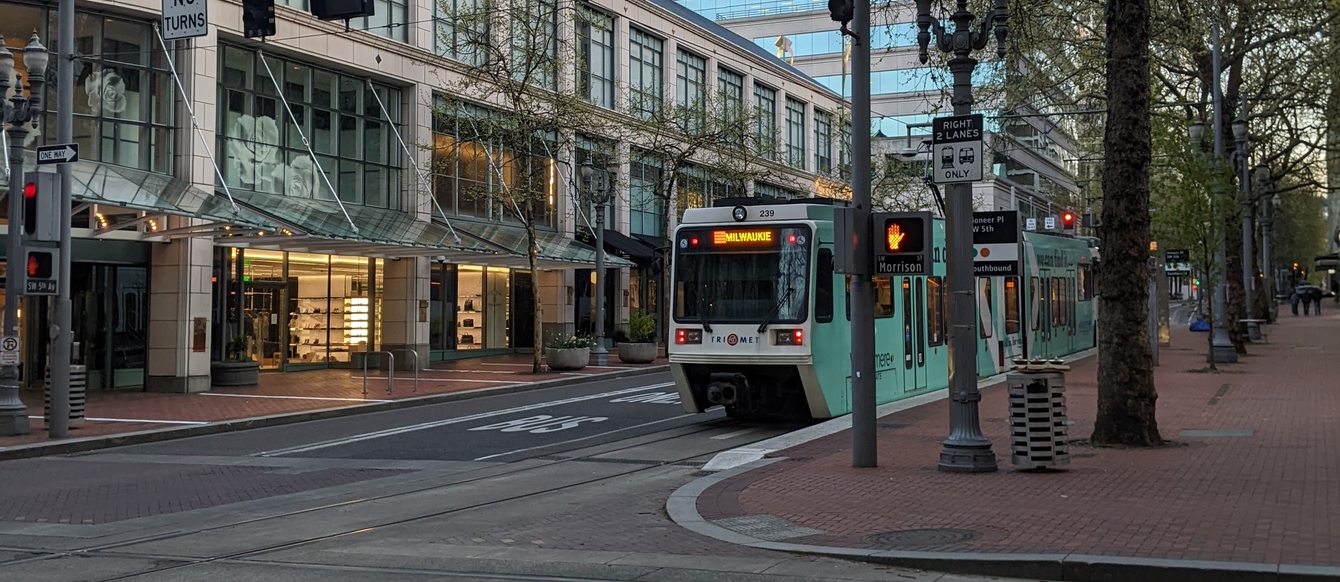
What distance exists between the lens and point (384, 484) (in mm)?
13102

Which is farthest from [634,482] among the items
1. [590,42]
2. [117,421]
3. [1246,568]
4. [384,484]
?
[590,42]

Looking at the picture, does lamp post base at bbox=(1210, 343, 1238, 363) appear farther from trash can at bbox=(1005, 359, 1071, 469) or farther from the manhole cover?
the manhole cover

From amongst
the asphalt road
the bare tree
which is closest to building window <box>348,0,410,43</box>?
the bare tree

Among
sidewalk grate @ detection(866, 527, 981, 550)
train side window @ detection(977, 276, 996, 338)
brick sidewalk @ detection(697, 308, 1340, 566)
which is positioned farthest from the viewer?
train side window @ detection(977, 276, 996, 338)

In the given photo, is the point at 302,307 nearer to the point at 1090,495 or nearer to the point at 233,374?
the point at 233,374

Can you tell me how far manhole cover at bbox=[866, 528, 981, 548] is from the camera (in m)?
8.38

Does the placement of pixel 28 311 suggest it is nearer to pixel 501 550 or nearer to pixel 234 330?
pixel 234 330

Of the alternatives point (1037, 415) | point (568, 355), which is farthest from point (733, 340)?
point (568, 355)

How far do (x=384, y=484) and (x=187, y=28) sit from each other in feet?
20.7

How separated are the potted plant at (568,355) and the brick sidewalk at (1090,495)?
1556cm

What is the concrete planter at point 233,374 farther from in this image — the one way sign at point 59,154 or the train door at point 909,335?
the train door at point 909,335

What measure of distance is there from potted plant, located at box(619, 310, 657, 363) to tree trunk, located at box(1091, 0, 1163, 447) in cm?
2210

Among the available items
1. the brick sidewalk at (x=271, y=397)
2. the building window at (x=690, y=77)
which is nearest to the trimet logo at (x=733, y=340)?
the brick sidewalk at (x=271, y=397)

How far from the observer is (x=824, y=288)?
1638 cm
